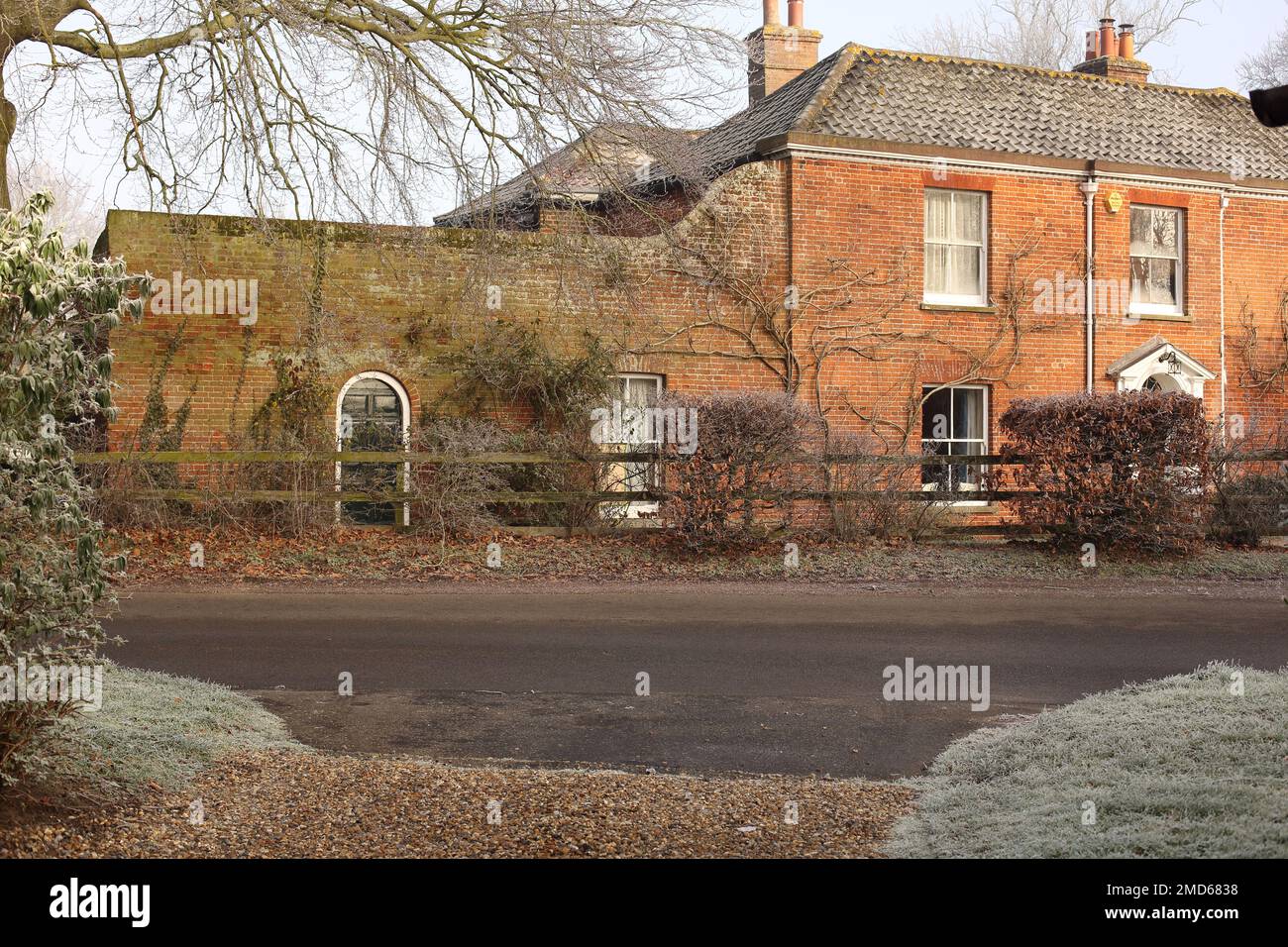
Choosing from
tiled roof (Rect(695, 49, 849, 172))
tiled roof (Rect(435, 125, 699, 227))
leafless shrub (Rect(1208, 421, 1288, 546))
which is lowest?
leafless shrub (Rect(1208, 421, 1288, 546))

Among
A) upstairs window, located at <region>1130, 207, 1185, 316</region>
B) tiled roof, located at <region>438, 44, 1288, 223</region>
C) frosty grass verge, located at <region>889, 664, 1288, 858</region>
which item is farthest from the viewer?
upstairs window, located at <region>1130, 207, 1185, 316</region>

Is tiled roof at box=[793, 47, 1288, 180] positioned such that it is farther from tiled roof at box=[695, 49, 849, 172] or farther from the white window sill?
the white window sill

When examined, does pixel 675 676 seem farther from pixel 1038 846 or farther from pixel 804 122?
pixel 804 122

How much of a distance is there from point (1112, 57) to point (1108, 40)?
0.49 m

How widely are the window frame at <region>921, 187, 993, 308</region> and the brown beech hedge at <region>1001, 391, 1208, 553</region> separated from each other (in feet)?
17.3

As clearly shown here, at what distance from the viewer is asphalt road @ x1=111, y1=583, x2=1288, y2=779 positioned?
7531 mm

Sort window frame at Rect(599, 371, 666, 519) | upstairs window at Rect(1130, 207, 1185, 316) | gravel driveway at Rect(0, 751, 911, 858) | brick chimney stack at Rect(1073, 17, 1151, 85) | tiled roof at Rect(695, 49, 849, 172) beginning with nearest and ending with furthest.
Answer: gravel driveway at Rect(0, 751, 911, 858)
window frame at Rect(599, 371, 666, 519)
tiled roof at Rect(695, 49, 849, 172)
upstairs window at Rect(1130, 207, 1185, 316)
brick chimney stack at Rect(1073, 17, 1151, 85)

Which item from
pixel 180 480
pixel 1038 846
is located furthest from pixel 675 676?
pixel 180 480

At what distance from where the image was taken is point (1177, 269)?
2236cm

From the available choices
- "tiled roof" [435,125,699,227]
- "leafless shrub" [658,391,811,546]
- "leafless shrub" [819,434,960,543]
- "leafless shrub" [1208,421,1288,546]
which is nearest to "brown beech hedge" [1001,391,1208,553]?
"leafless shrub" [1208,421,1288,546]

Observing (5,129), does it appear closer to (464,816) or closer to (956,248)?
(464,816)

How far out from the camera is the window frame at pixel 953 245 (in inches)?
825

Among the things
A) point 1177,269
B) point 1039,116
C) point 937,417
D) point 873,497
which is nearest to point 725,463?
point 873,497
